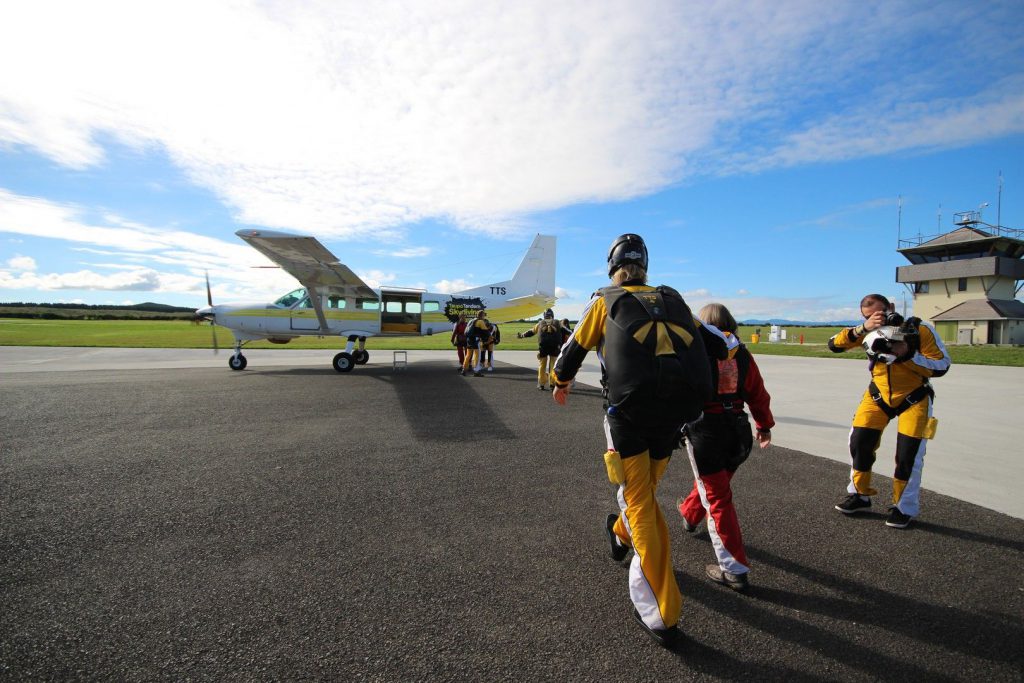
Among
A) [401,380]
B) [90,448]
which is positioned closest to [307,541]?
[90,448]

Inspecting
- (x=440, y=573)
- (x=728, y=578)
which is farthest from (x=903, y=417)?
(x=440, y=573)

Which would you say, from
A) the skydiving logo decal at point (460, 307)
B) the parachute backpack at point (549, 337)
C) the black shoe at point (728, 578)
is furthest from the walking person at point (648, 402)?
the skydiving logo decal at point (460, 307)

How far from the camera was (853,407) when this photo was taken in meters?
8.83

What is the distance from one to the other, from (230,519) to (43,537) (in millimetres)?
1239

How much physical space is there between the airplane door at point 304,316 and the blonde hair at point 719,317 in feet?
44.9

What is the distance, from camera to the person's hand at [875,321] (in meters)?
3.85

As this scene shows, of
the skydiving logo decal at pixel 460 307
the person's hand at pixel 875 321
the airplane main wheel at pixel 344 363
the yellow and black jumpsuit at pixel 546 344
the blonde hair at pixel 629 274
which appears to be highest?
the skydiving logo decal at pixel 460 307

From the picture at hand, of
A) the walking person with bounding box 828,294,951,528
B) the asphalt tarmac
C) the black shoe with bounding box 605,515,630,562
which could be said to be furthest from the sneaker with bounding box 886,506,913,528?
the black shoe with bounding box 605,515,630,562

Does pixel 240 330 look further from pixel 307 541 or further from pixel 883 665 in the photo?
pixel 883 665

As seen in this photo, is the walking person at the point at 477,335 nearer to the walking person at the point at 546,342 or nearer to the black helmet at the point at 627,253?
the walking person at the point at 546,342

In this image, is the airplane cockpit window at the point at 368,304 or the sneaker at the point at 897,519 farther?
the airplane cockpit window at the point at 368,304

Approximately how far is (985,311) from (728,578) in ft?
163

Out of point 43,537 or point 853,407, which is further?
point 853,407

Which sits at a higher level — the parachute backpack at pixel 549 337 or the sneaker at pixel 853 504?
the parachute backpack at pixel 549 337
